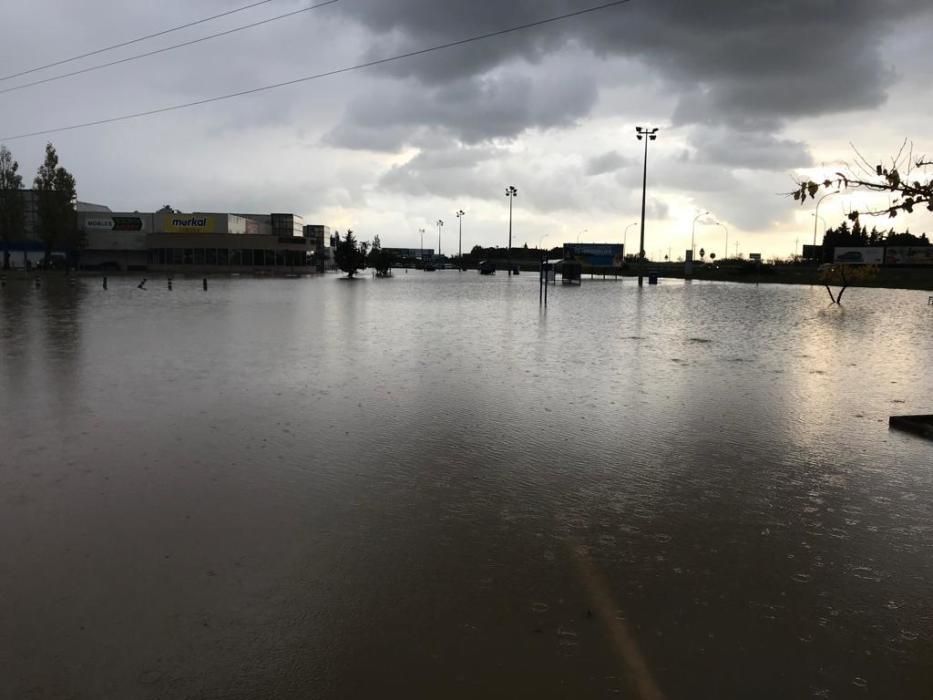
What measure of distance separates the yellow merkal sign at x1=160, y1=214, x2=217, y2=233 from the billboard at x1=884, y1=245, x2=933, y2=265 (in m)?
97.6

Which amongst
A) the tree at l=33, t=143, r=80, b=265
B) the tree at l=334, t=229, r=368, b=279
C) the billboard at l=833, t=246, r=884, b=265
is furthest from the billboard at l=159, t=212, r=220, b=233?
the billboard at l=833, t=246, r=884, b=265

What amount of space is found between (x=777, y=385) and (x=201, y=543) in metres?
10.1

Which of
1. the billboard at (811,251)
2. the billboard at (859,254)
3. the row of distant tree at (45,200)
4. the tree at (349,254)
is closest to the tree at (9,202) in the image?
the row of distant tree at (45,200)

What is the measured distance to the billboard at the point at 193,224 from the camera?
98688 millimetres

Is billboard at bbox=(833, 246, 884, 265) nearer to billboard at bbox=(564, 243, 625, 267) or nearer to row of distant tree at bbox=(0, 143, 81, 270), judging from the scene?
billboard at bbox=(564, 243, 625, 267)

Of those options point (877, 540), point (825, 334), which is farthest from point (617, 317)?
point (877, 540)

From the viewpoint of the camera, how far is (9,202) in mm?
82375

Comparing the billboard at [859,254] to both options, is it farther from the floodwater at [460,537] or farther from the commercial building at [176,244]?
the floodwater at [460,537]

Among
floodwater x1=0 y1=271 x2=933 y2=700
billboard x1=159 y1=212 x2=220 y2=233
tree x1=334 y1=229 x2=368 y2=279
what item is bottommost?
floodwater x1=0 y1=271 x2=933 y2=700

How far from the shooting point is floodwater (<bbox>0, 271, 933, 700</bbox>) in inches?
138

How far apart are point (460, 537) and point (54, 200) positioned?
95.5 m

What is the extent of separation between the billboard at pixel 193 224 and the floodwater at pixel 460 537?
93639 mm

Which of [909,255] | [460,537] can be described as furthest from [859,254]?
[460,537]

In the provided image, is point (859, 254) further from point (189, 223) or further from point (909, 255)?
point (189, 223)
